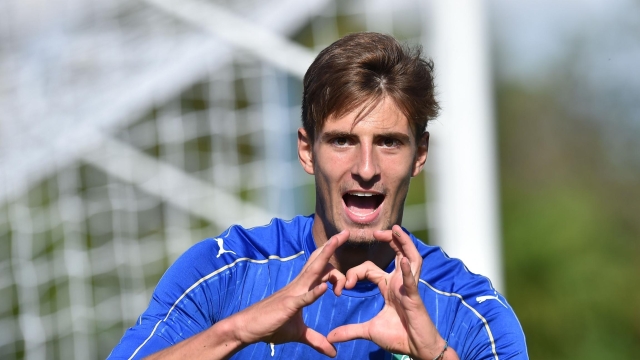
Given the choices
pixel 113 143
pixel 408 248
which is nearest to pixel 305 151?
pixel 408 248

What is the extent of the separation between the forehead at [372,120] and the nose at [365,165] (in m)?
0.07

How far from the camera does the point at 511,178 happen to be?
15695mm

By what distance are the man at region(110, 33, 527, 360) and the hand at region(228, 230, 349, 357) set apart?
0.16m

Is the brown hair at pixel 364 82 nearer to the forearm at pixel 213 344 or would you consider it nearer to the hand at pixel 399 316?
the hand at pixel 399 316

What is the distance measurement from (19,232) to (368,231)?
4361 mm

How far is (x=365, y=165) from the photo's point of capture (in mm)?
2965

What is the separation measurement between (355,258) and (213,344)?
0.73m

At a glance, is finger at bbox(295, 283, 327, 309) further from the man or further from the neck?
the neck

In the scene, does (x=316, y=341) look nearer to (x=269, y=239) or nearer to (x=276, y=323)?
(x=276, y=323)

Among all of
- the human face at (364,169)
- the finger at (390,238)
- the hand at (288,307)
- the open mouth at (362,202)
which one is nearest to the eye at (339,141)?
the human face at (364,169)

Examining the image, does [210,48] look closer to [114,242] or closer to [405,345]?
[114,242]

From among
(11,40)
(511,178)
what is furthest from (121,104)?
(511,178)

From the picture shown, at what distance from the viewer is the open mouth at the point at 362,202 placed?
10.0 ft

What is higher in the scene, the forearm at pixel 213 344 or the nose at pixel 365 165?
the nose at pixel 365 165
